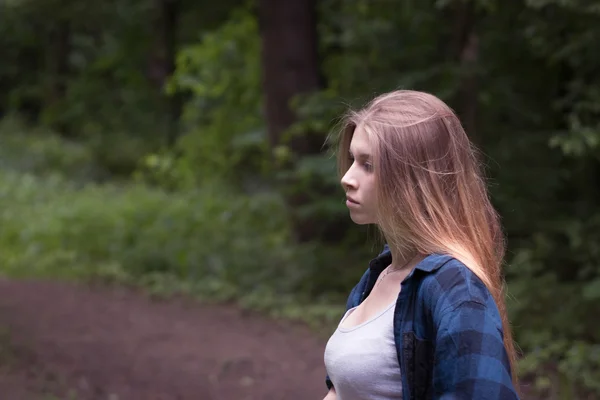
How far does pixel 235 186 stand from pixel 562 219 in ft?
24.2

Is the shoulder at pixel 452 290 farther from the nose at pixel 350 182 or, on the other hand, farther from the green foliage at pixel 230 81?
the green foliage at pixel 230 81

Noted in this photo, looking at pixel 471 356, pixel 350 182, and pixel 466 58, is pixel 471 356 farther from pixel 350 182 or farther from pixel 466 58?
pixel 466 58

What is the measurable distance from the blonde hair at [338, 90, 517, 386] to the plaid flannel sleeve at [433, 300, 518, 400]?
0.18m

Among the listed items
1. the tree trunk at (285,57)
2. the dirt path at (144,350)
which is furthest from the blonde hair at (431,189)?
the tree trunk at (285,57)

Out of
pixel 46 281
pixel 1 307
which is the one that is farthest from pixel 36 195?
pixel 1 307

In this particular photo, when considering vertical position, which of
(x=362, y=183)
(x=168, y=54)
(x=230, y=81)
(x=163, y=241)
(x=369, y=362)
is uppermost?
(x=362, y=183)

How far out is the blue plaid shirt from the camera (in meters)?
1.66

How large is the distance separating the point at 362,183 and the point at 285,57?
905cm

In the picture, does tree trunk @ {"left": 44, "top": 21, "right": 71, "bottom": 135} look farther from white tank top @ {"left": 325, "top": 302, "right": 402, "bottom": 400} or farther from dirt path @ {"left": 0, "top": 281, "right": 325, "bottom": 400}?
white tank top @ {"left": 325, "top": 302, "right": 402, "bottom": 400}

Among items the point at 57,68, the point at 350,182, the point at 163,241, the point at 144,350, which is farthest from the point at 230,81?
the point at 57,68

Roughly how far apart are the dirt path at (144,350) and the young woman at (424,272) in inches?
177

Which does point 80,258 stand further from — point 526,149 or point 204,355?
point 526,149

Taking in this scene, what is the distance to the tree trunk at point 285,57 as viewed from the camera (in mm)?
10797

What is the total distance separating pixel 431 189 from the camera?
1894mm
